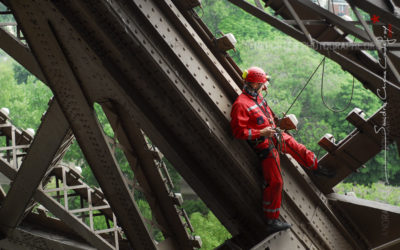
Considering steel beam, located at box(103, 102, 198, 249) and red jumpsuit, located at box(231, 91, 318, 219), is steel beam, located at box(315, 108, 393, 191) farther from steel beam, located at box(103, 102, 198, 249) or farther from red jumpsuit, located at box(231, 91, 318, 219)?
steel beam, located at box(103, 102, 198, 249)

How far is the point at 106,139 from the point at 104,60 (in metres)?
0.89

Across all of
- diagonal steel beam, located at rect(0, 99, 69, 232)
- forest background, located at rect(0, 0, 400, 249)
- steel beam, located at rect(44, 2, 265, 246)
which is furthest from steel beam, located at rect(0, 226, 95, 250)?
forest background, located at rect(0, 0, 400, 249)

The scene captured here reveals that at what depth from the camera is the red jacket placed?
6.04 metres

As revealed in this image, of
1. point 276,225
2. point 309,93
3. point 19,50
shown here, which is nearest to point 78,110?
point 19,50

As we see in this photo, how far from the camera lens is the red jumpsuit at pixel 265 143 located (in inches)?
240

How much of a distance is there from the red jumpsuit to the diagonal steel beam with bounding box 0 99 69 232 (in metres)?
2.14

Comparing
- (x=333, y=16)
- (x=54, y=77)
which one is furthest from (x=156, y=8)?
(x=333, y=16)

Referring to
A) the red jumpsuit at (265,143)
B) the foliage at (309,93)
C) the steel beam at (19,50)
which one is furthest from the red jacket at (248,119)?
the foliage at (309,93)

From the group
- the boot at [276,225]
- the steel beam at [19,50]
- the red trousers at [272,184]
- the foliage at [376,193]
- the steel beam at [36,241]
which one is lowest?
the foliage at [376,193]

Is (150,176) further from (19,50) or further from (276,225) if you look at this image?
(19,50)

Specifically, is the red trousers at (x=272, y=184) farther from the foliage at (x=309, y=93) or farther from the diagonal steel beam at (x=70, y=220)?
the foliage at (x=309, y=93)

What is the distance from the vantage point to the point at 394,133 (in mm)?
6289

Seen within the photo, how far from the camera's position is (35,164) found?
24.1 ft

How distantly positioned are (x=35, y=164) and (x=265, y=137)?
3.04 m
